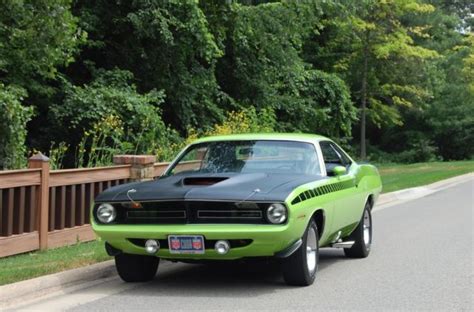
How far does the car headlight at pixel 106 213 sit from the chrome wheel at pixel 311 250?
6.68 ft

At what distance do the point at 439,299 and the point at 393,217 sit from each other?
26.9 feet

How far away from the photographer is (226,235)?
22.6 feet

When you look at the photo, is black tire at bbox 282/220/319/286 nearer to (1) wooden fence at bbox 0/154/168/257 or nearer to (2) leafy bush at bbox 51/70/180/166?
(1) wooden fence at bbox 0/154/168/257

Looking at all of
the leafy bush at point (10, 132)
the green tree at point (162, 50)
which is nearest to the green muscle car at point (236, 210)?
the leafy bush at point (10, 132)

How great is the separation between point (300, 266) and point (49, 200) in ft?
13.8

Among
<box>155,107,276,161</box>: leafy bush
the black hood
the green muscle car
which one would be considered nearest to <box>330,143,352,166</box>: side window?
the green muscle car

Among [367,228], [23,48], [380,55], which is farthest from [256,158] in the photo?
[380,55]

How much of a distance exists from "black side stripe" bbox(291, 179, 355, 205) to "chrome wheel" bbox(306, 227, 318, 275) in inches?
15.3

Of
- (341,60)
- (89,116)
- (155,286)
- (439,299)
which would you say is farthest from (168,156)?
(341,60)

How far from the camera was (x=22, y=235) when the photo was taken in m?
9.39

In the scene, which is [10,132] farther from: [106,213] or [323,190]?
[323,190]

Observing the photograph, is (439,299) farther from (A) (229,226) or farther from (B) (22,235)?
(B) (22,235)

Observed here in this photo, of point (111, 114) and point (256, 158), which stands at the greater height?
point (111, 114)

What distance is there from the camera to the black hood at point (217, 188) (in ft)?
22.9
